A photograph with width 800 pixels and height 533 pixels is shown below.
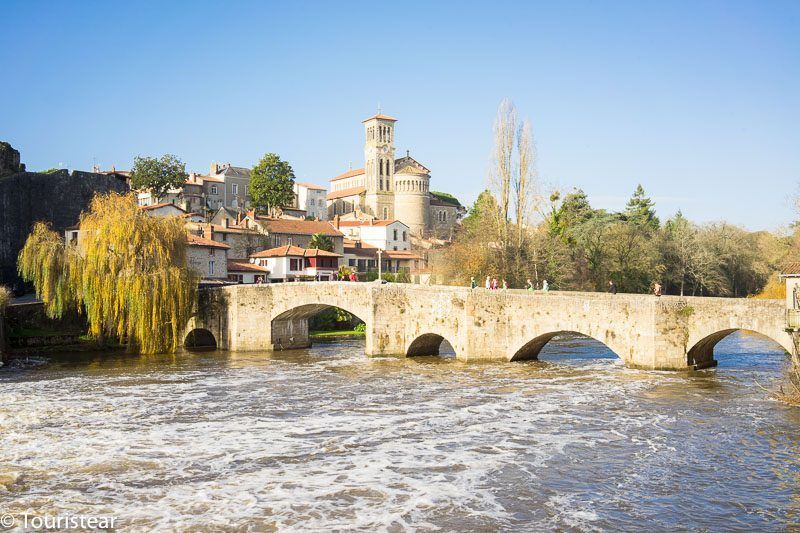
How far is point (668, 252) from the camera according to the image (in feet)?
226

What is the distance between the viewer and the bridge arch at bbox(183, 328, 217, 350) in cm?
4696

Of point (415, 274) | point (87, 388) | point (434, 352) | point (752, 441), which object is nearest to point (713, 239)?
point (415, 274)

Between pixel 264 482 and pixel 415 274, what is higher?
pixel 415 274

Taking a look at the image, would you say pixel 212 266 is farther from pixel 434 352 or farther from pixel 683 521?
pixel 683 521

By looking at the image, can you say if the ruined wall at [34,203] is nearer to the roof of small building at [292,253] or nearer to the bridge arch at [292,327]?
the roof of small building at [292,253]

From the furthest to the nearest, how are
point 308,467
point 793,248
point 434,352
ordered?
point 793,248
point 434,352
point 308,467

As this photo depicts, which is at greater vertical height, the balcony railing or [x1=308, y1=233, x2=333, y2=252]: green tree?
[x1=308, y1=233, x2=333, y2=252]: green tree

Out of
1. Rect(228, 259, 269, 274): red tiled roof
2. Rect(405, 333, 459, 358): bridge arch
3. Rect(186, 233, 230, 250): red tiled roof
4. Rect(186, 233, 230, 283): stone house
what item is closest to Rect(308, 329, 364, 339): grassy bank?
Rect(186, 233, 230, 283): stone house

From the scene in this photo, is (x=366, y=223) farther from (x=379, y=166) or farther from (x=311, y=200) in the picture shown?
(x=379, y=166)

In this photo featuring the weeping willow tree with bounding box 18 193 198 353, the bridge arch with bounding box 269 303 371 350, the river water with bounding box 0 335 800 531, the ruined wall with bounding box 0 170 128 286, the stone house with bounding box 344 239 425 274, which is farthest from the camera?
the stone house with bounding box 344 239 425 274

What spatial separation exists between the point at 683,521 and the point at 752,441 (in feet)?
22.0

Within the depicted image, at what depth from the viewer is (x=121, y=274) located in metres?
41.8

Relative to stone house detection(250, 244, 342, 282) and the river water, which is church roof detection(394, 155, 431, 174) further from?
the river water

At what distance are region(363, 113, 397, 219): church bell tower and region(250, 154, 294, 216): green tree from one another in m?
26.8
